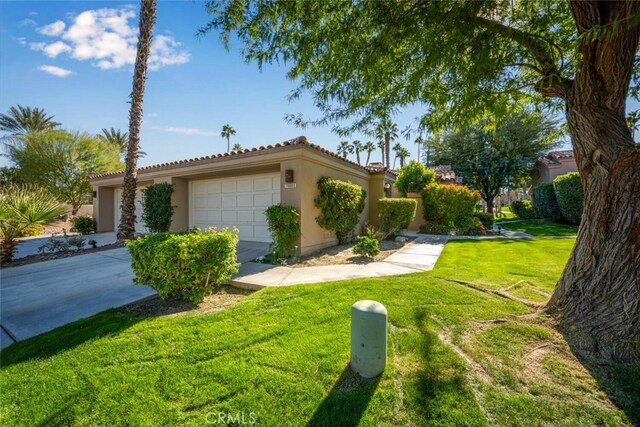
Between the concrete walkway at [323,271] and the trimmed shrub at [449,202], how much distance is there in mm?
6334

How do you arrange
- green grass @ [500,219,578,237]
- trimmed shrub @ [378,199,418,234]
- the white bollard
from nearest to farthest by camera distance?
1. the white bollard
2. trimmed shrub @ [378,199,418,234]
3. green grass @ [500,219,578,237]

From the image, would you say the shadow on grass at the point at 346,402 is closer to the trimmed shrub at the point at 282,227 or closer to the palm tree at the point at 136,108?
the trimmed shrub at the point at 282,227

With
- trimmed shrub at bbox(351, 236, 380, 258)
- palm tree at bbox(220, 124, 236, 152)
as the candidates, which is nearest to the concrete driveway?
trimmed shrub at bbox(351, 236, 380, 258)

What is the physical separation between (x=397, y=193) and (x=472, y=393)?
14.6 meters

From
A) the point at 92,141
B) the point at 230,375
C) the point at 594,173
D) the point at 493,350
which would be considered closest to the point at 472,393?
the point at 493,350

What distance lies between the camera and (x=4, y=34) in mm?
5293

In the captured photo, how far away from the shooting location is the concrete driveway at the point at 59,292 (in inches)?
151

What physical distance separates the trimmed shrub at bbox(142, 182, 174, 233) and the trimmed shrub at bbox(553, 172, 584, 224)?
65.3ft

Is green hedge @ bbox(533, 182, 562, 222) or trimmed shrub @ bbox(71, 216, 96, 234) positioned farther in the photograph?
green hedge @ bbox(533, 182, 562, 222)

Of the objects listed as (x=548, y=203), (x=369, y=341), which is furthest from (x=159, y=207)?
(x=548, y=203)

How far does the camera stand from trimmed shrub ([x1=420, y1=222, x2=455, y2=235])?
12891 mm

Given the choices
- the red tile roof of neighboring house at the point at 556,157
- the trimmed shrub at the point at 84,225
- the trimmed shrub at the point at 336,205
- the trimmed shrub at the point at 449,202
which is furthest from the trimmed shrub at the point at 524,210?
the trimmed shrub at the point at 84,225

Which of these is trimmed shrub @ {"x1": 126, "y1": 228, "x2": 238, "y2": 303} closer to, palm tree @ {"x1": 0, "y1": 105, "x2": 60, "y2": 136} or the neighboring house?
the neighboring house

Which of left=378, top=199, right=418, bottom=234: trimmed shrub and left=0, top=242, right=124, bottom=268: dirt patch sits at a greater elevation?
left=378, top=199, right=418, bottom=234: trimmed shrub
